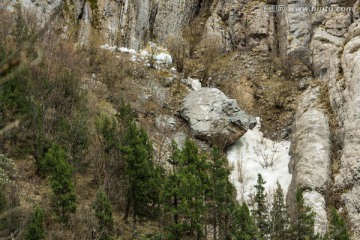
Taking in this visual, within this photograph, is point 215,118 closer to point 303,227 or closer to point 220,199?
point 220,199

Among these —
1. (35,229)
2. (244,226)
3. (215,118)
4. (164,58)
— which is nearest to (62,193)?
(35,229)

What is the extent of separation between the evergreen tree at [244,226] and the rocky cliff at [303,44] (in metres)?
3.45

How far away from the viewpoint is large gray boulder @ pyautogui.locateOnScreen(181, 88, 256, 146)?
1068 inches

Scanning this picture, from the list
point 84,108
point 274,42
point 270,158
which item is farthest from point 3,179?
point 274,42

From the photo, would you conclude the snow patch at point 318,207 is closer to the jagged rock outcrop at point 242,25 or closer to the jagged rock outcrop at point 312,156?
the jagged rock outcrop at point 312,156

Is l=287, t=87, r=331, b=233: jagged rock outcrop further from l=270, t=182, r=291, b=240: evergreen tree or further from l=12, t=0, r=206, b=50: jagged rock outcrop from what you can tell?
l=12, t=0, r=206, b=50: jagged rock outcrop

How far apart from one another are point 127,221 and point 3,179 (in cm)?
571

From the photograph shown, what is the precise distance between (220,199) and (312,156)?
562cm

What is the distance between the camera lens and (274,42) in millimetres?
35625

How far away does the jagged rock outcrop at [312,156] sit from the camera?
1994 centimetres

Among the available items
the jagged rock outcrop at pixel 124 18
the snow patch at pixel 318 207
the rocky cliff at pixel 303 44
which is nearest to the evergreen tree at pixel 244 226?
the snow patch at pixel 318 207

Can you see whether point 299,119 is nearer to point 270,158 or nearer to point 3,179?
point 270,158

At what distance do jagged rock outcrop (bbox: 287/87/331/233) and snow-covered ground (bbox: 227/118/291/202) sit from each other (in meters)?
0.98

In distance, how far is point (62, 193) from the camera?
17062 millimetres
